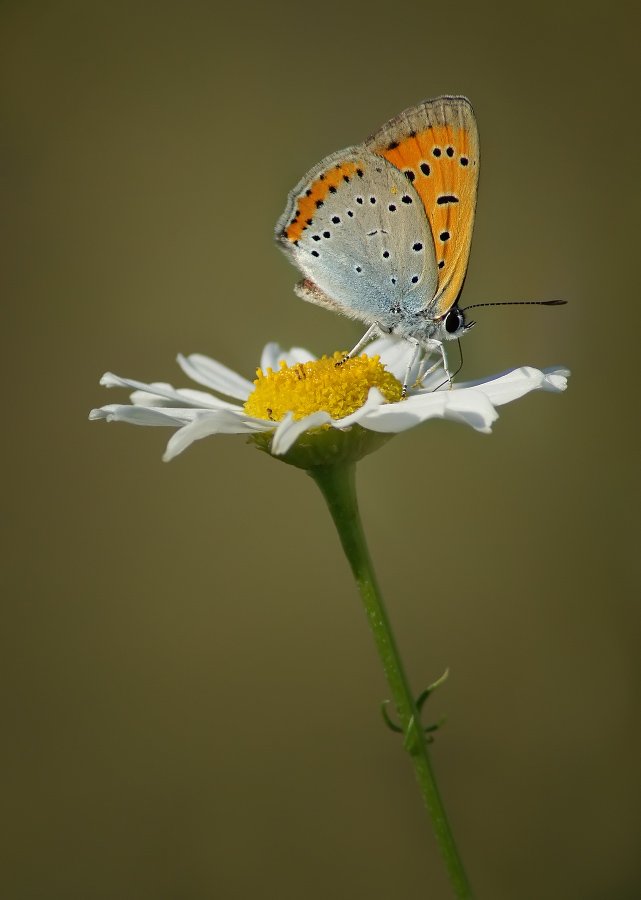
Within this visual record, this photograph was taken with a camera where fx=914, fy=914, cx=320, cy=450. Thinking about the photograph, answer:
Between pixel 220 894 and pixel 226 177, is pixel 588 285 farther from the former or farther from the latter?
pixel 220 894

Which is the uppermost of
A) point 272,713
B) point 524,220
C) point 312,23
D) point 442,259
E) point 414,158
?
point 312,23

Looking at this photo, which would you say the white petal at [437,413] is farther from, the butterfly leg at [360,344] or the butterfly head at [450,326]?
the butterfly head at [450,326]


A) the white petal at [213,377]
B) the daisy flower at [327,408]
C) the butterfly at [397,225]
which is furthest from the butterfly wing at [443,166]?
the white petal at [213,377]

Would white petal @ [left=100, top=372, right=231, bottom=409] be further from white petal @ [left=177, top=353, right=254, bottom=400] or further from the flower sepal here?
the flower sepal

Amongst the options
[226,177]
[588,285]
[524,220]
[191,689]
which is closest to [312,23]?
[226,177]

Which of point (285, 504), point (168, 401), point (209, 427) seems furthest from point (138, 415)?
point (285, 504)

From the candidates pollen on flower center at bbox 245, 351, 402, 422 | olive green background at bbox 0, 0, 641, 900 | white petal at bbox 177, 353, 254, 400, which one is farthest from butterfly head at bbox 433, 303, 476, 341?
olive green background at bbox 0, 0, 641, 900
